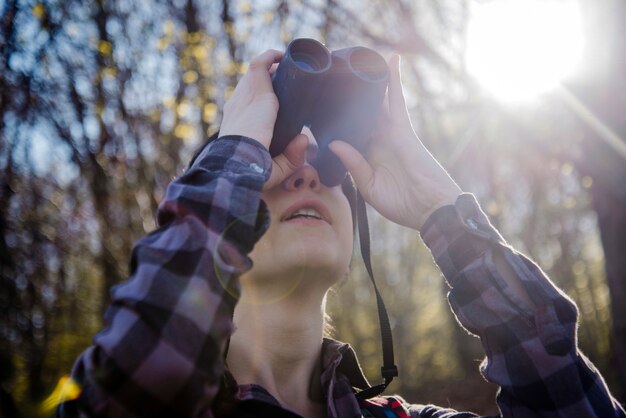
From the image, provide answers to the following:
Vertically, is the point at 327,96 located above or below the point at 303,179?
above

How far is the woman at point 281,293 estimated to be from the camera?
909mm

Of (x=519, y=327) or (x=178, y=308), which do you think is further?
(x=519, y=327)

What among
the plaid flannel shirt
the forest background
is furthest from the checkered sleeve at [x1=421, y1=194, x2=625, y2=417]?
the forest background

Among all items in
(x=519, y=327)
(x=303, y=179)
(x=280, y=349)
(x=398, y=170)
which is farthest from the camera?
(x=398, y=170)

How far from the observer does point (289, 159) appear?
146 cm

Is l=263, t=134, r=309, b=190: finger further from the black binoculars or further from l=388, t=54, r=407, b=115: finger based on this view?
l=388, t=54, r=407, b=115: finger

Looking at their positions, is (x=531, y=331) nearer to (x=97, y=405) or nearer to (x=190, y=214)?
(x=190, y=214)

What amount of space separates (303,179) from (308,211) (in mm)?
100

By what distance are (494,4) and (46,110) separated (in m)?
4.36

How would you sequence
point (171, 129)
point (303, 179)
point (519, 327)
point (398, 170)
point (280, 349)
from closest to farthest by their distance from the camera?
point (519, 327) < point (280, 349) < point (303, 179) < point (398, 170) < point (171, 129)

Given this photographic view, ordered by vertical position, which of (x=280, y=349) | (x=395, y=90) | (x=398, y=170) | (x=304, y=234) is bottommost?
(x=280, y=349)

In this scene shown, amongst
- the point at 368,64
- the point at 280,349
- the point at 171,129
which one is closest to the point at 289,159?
the point at 368,64

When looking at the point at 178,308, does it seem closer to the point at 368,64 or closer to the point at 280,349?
the point at 280,349

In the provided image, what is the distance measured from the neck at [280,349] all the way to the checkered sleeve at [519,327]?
43cm
